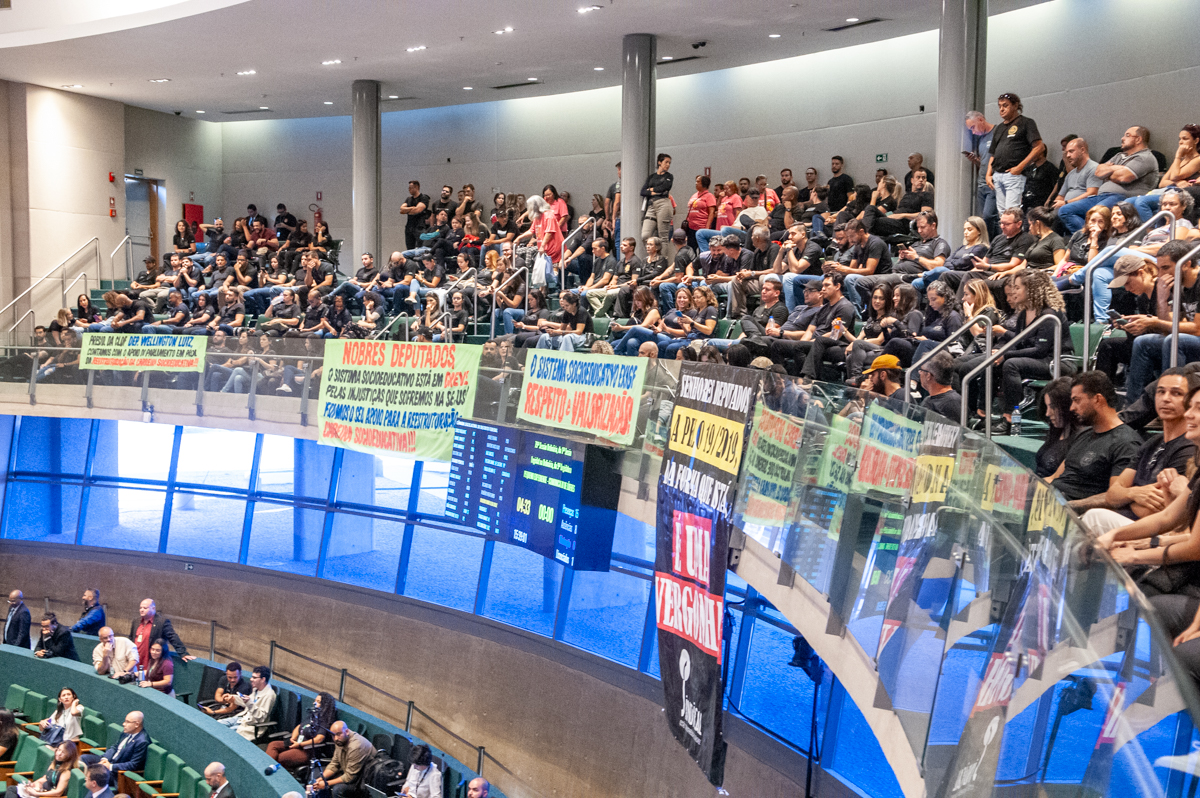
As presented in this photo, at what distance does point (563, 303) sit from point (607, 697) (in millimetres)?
4501

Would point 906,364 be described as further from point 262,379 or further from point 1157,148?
point 262,379

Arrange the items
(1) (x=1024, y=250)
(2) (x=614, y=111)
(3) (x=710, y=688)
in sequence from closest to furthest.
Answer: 1. (3) (x=710, y=688)
2. (1) (x=1024, y=250)
3. (2) (x=614, y=111)

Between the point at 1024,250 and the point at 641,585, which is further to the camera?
the point at 641,585

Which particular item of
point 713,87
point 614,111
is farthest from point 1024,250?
point 614,111

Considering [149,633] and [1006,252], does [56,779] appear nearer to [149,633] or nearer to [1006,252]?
[149,633]

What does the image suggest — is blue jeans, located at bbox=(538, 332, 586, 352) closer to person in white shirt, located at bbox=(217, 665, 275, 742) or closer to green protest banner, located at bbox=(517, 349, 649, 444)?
green protest banner, located at bbox=(517, 349, 649, 444)

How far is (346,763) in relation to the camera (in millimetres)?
11445

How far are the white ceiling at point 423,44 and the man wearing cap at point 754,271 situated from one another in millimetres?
3482

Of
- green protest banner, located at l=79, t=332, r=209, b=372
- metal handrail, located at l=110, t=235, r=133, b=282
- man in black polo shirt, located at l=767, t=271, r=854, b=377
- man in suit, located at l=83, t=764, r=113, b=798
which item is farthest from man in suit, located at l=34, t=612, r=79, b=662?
metal handrail, located at l=110, t=235, r=133, b=282

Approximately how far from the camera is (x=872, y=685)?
473 cm

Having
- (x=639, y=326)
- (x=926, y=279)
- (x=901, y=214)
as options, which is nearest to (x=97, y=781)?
(x=639, y=326)

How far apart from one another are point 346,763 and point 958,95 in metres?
10.4

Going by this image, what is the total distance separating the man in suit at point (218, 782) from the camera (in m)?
10.1

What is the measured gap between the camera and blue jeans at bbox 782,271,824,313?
37.6ft
